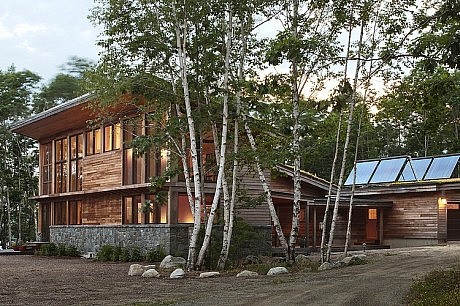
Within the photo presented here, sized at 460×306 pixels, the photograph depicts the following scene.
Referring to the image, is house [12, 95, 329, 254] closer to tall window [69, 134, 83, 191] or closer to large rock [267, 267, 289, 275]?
tall window [69, 134, 83, 191]

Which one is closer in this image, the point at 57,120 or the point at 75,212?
the point at 57,120

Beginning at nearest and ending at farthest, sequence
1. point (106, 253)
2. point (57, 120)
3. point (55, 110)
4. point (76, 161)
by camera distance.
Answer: point (106, 253) < point (55, 110) < point (57, 120) < point (76, 161)

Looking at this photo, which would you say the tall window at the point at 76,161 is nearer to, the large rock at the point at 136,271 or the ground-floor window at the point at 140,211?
the ground-floor window at the point at 140,211

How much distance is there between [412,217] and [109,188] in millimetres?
12243

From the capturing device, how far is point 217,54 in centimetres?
1702

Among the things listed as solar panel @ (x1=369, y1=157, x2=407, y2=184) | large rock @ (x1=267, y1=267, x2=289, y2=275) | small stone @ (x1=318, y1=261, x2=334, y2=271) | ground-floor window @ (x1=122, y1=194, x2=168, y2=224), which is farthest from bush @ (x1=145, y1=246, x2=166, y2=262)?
solar panel @ (x1=369, y1=157, x2=407, y2=184)

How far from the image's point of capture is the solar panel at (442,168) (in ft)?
91.0

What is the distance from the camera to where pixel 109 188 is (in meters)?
23.6

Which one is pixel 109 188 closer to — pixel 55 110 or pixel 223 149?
pixel 55 110

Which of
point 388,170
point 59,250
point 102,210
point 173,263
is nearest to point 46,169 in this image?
point 59,250

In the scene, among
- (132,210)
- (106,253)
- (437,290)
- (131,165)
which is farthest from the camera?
(132,210)

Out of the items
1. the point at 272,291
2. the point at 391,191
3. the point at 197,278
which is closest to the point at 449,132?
the point at 391,191

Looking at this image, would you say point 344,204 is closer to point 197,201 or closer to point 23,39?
point 197,201

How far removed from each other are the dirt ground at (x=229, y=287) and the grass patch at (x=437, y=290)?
23 cm
